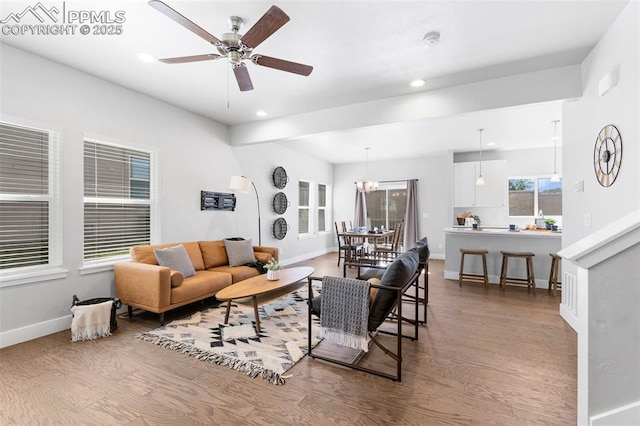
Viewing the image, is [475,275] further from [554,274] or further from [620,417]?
[620,417]

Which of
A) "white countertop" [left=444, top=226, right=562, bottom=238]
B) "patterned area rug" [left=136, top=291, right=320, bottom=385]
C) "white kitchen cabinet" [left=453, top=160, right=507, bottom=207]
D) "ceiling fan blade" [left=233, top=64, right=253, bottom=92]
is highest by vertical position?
"ceiling fan blade" [left=233, top=64, right=253, bottom=92]

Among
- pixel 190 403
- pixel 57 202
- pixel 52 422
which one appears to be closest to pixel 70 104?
pixel 57 202

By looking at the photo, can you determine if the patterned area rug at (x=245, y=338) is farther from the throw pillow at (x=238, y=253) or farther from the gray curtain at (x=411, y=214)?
the gray curtain at (x=411, y=214)

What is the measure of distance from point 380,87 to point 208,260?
3491mm

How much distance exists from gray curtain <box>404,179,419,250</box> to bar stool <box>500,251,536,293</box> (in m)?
2.97

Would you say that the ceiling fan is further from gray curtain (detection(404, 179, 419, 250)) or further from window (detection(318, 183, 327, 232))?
gray curtain (detection(404, 179, 419, 250))

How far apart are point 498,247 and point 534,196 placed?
2.92m

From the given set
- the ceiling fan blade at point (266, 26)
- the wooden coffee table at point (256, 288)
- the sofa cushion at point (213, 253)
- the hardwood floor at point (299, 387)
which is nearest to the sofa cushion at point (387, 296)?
the hardwood floor at point (299, 387)

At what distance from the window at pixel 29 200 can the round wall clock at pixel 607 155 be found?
5.36 metres

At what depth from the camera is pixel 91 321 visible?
285 centimetres

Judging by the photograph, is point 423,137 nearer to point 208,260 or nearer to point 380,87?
point 380,87

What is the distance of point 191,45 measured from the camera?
8.89ft

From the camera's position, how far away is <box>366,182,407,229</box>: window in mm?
8297

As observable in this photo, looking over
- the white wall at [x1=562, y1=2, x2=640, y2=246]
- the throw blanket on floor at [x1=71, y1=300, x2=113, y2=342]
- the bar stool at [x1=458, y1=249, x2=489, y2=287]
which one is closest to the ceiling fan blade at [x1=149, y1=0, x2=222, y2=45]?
the throw blanket on floor at [x1=71, y1=300, x2=113, y2=342]
